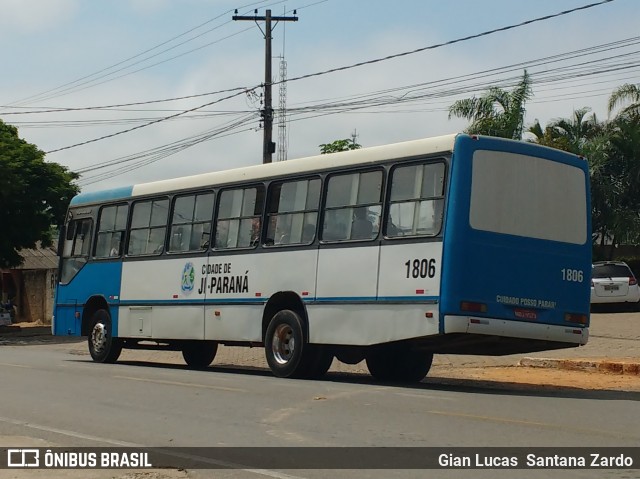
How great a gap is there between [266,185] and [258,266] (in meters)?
1.26

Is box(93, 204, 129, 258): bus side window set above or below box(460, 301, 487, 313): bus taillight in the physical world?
above

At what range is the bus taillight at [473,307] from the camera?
1482 cm

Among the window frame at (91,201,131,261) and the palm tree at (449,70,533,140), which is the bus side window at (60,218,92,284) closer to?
the window frame at (91,201,131,261)

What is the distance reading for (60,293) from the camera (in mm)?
23688

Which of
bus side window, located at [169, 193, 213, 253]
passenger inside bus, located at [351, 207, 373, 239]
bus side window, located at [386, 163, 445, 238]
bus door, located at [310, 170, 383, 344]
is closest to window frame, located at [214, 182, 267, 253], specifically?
bus side window, located at [169, 193, 213, 253]

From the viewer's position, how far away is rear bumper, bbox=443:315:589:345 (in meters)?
14.7

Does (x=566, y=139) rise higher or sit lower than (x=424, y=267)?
higher

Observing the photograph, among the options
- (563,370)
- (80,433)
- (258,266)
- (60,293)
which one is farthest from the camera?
(60,293)

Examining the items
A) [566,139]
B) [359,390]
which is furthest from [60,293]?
[566,139]

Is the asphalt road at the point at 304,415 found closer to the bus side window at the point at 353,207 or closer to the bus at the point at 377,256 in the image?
the bus at the point at 377,256

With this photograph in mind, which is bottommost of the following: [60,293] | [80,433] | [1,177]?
[80,433]

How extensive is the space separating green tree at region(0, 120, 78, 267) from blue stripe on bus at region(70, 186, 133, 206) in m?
16.7

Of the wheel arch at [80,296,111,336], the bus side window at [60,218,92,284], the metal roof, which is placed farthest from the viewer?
the metal roof

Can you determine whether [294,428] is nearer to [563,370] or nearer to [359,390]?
[359,390]
